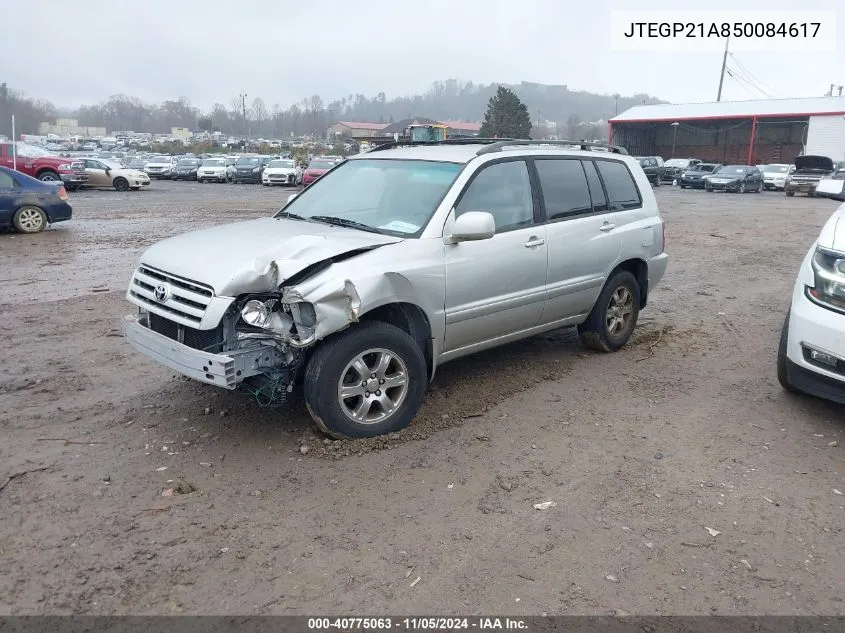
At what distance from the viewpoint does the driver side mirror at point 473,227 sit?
4590mm

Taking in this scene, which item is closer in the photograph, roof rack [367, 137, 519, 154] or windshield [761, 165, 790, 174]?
roof rack [367, 137, 519, 154]

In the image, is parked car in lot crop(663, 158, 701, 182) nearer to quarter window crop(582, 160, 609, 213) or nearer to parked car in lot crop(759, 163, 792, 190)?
parked car in lot crop(759, 163, 792, 190)

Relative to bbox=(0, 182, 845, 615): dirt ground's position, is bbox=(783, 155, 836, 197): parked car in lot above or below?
above

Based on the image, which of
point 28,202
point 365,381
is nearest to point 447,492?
point 365,381

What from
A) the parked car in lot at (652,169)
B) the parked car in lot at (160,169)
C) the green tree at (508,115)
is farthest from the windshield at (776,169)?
the parked car in lot at (160,169)

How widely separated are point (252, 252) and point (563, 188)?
2.76 metres

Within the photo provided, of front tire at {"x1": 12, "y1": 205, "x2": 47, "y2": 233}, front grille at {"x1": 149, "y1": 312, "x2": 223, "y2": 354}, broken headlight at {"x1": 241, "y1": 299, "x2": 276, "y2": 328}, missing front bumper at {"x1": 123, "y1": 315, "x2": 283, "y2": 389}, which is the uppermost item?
broken headlight at {"x1": 241, "y1": 299, "x2": 276, "y2": 328}

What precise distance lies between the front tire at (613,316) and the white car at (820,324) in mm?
1549

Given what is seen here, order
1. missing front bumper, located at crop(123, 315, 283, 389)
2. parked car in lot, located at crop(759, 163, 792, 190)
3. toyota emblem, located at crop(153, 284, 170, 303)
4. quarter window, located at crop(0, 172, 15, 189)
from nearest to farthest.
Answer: missing front bumper, located at crop(123, 315, 283, 389) < toyota emblem, located at crop(153, 284, 170, 303) < quarter window, located at crop(0, 172, 15, 189) < parked car in lot, located at crop(759, 163, 792, 190)

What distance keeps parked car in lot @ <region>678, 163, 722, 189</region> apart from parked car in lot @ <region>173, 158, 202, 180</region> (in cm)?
2682

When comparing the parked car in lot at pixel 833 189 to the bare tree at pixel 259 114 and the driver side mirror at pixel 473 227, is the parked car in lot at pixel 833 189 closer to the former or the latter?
the driver side mirror at pixel 473 227

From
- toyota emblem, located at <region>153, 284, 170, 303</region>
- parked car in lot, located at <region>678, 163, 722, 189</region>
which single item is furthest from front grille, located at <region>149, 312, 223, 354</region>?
parked car in lot, located at <region>678, 163, 722, 189</region>

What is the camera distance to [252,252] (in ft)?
14.0

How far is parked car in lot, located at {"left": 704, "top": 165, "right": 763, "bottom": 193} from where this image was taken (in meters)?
35.2
